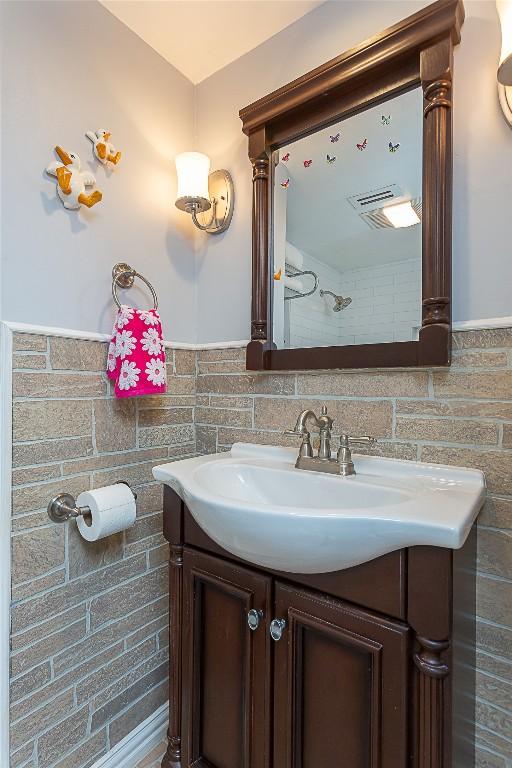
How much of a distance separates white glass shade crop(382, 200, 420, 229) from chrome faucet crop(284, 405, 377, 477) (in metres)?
0.54

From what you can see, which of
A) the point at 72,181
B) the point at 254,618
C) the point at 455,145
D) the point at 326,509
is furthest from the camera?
the point at 72,181

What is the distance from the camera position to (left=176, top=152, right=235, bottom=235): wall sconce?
1.32 meters

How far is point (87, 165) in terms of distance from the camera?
3.81ft

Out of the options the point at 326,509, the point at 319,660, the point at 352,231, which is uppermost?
the point at 352,231

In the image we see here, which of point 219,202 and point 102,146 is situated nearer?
point 102,146

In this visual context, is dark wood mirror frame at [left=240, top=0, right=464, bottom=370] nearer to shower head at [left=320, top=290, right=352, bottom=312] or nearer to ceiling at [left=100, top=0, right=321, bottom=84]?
shower head at [left=320, top=290, right=352, bottom=312]

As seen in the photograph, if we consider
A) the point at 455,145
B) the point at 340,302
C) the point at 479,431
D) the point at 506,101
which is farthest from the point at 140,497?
the point at 506,101

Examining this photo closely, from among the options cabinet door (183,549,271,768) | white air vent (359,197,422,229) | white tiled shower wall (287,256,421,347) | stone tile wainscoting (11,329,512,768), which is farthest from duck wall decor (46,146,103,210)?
cabinet door (183,549,271,768)

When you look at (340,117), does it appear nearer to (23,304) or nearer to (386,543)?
(23,304)

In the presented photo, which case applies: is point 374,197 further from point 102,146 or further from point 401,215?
point 102,146

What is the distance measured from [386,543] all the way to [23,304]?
39.5 inches

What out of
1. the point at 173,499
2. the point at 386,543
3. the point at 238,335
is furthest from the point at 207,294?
the point at 386,543

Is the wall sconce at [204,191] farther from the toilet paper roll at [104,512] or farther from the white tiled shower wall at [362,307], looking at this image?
the toilet paper roll at [104,512]

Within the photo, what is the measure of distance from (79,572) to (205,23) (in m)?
1.75
